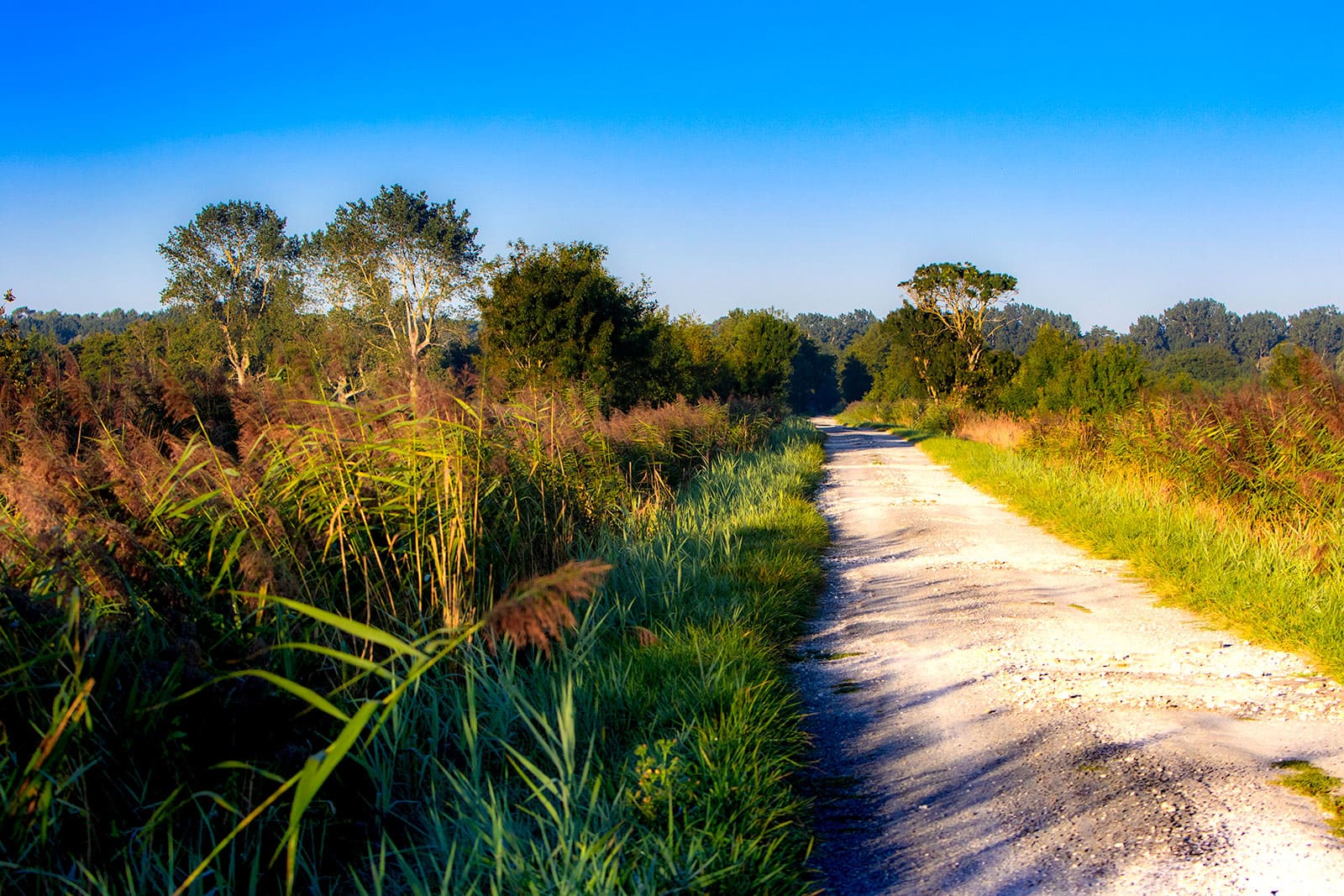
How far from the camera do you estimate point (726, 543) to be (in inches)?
311

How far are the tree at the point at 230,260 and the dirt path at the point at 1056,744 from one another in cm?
4970

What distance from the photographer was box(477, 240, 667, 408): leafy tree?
2139 centimetres

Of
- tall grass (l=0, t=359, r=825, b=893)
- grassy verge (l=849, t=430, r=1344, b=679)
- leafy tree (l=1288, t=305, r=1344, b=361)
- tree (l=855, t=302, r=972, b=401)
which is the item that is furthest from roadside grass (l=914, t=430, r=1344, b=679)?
leafy tree (l=1288, t=305, r=1344, b=361)

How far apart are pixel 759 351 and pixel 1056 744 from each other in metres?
42.7

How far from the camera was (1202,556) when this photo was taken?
24.5 feet

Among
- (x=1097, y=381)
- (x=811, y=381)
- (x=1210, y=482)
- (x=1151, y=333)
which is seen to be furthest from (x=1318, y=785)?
(x=1151, y=333)

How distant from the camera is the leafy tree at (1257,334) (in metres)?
132

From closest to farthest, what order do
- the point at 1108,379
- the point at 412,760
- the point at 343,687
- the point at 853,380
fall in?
the point at 343,687, the point at 412,760, the point at 1108,379, the point at 853,380

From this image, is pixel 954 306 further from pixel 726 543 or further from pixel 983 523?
pixel 726 543

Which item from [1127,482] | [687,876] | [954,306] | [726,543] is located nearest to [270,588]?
[687,876]

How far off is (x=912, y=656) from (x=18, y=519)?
15.8 ft

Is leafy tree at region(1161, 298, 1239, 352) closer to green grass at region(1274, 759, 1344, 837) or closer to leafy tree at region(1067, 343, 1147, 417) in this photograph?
leafy tree at region(1067, 343, 1147, 417)

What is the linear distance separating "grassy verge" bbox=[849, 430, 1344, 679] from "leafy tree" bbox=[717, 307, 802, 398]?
30427 millimetres

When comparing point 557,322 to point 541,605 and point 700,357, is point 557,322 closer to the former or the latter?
point 700,357
